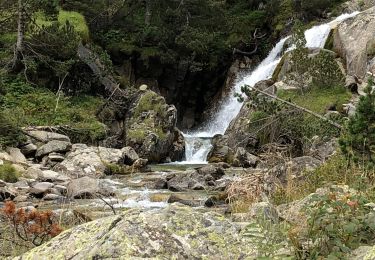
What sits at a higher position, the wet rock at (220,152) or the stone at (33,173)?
the wet rock at (220,152)

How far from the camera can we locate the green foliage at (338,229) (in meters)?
3.15

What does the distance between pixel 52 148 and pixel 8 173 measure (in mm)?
3791

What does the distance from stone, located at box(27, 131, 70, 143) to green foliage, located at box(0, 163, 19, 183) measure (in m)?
4.49

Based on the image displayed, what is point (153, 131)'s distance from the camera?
22.8 meters

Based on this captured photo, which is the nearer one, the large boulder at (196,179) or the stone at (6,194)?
the stone at (6,194)

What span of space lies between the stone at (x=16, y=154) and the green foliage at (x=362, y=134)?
40.9 feet

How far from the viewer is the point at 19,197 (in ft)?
40.9

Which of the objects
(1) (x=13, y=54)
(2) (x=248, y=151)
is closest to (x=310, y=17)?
(2) (x=248, y=151)

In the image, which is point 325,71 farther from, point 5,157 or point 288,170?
point 288,170

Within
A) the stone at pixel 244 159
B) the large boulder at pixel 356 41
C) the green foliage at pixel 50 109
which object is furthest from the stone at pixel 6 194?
the large boulder at pixel 356 41

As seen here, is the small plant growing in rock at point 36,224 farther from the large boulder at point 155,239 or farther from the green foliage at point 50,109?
the green foliage at point 50,109

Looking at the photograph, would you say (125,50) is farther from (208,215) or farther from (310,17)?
(208,215)

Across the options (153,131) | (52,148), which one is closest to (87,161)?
(52,148)

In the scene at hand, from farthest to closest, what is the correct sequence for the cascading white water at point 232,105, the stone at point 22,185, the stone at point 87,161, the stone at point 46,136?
the cascading white water at point 232,105, the stone at point 46,136, the stone at point 87,161, the stone at point 22,185
